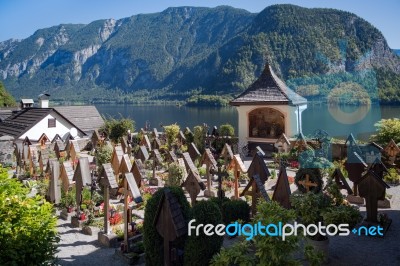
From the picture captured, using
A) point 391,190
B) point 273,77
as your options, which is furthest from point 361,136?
point 391,190

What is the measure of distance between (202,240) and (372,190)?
548 cm

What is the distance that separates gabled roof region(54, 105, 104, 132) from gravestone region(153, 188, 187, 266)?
2784 centimetres

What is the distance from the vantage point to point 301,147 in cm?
1823

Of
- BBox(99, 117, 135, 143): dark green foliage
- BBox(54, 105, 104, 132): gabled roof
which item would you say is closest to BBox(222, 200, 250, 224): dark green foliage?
BBox(99, 117, 135, 143): dark green foliage

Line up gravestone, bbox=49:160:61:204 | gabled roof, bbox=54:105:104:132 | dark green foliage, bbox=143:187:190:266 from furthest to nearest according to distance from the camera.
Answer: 1. gabled roof, bbox=54:105:104:132
2. gravestone, bbox=49:160:61:204
3. dark green foliage, bbox=143:187:190:266

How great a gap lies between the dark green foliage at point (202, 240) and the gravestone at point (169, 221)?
0.23 meters

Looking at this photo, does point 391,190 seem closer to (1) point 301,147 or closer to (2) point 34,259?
(1) point 301,147

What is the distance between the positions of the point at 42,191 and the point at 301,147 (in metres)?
12.1

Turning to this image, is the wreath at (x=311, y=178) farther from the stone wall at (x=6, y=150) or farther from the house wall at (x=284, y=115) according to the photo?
the stone wall at (x=6, y=150)

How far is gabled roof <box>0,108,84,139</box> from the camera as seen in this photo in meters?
28.2

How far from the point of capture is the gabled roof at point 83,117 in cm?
3284

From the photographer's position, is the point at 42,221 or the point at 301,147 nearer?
the point at 42,221

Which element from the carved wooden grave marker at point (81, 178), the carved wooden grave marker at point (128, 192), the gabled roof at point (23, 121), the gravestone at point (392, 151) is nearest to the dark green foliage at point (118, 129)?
the gabled roof at point (23, 121)

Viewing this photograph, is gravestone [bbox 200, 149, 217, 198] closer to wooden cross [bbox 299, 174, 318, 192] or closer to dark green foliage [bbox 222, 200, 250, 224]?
dark green foliage [bbox 222, 200, 250, 224]
